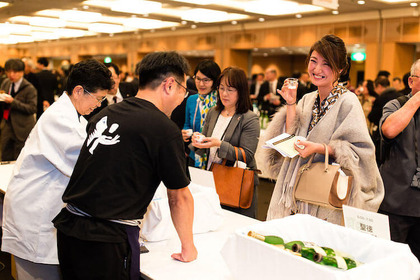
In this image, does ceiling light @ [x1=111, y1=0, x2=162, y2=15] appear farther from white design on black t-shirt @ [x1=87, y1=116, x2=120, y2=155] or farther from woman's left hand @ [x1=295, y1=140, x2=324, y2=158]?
white design on black t-shirt @ [x1=87, y1=116, x2=120, y2=155]

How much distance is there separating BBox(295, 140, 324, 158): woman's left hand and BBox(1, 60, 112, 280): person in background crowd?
36.7 inches

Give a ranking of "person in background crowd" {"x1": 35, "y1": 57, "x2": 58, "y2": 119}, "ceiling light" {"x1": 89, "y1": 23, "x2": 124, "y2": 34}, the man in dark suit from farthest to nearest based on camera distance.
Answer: "ceiling light" {"x1": 89, "y1": 23, "x2": 124, "y2": 34}
"person in background crowd" {"x1": 35, "y1": 57, "x2": 58, "y2": 119}
the man in dark suit

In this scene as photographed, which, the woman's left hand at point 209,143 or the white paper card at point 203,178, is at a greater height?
the woman's left hand at point 209,143

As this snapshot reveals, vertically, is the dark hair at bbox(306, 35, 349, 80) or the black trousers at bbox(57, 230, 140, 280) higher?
the dark hair at bbox(306, 35, 349, 80)

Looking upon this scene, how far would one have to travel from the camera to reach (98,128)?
57.6 inches

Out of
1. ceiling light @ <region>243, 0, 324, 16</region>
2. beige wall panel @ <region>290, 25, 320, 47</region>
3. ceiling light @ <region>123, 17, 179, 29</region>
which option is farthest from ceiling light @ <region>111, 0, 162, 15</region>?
beige wall panel @ <region>290, 25, 320, 47</region>

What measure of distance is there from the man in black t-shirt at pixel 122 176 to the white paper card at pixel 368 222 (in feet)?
2.03

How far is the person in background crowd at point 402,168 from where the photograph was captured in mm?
2260

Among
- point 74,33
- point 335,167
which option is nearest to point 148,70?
point 335,167

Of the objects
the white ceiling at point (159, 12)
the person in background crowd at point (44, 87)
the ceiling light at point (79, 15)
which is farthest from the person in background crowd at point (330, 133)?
the ceiling light at point (79, 15)

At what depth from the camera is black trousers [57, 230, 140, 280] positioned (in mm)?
1430

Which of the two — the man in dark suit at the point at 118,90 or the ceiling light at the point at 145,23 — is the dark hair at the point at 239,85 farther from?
the ceiling light at the point at 145,23

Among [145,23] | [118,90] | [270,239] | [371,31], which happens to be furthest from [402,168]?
[145,23]

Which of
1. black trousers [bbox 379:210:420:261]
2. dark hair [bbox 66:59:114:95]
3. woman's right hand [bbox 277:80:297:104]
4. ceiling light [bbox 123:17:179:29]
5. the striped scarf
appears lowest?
black trousers [bbox 379:210:420:261]
